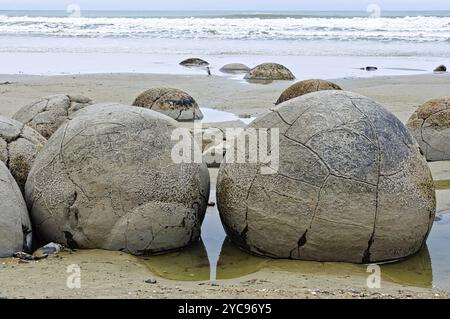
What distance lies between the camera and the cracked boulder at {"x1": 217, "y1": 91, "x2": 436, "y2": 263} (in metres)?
5.51

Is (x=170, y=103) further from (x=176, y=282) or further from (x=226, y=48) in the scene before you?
(x=226, y=48)

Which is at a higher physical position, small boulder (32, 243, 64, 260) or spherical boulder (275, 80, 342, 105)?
spherical boulder (275, 80, 342, 105)

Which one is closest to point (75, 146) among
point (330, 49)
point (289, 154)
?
point (289, 154)

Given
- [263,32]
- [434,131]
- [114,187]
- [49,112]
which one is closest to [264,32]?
[263,32]

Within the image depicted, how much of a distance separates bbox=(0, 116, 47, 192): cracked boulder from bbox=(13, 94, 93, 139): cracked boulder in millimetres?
2358

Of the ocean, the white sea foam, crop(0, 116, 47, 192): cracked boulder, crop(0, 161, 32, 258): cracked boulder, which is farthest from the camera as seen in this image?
the white sea foam

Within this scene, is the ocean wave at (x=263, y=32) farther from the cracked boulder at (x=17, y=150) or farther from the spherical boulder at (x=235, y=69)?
the cracked boulder at (x=17, y=150)

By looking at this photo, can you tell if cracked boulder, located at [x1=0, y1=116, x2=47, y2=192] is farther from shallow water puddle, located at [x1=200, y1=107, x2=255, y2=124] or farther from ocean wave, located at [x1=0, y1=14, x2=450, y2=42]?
ocean wave, located at [x1=0, y1=14, x2=450, y2=42]

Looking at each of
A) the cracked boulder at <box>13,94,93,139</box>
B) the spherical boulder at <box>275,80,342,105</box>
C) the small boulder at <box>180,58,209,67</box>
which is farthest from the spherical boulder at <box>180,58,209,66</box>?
the cracked boulder at <box>13,94,93,139</box>

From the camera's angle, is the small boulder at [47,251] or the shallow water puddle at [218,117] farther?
the shallow water puddle at [218,117]

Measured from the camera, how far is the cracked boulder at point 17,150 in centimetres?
650

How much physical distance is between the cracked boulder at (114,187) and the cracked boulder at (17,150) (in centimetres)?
51

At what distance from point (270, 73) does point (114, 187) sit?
54.0ft

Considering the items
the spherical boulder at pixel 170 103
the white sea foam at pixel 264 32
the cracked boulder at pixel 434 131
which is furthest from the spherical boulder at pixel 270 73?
the white sea foam at pixel 264 32
